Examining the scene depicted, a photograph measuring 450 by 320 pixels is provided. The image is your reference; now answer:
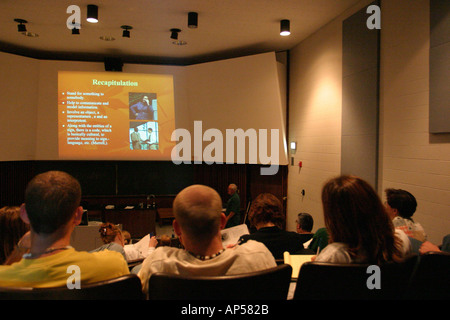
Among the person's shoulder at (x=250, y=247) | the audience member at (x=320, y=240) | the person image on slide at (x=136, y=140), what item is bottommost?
the audience member at (x=320, y=240)

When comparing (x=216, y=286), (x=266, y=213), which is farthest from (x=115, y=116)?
(x=216, y=286)

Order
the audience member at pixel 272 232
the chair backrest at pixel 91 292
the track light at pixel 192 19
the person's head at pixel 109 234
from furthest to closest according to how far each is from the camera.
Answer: the track light at pixel 192 19 → the person's head at pixel 109 234 → the audience member at pixel 272 232 → the chair backrest at pixel 91 292

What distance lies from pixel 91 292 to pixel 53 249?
314 millimetres

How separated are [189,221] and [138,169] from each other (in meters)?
6.27

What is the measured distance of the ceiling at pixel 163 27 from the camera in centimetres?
416

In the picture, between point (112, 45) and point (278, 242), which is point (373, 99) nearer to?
point (278, 242)

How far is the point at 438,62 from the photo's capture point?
2777 millimetres

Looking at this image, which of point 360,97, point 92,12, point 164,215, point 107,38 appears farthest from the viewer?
point 164,215

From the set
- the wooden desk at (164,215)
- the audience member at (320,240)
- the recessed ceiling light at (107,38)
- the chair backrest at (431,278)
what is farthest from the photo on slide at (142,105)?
the chair backrest at (431,278)

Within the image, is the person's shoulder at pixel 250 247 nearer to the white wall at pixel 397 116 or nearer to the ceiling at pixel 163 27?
the white wall at pixel 397 116

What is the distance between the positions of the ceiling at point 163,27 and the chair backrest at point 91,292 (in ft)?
12.7

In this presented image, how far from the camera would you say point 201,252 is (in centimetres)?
121

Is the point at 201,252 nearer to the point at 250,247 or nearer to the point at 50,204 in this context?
the point at 250,247

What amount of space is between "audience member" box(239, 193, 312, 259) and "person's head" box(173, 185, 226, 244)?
1066 millimetres
